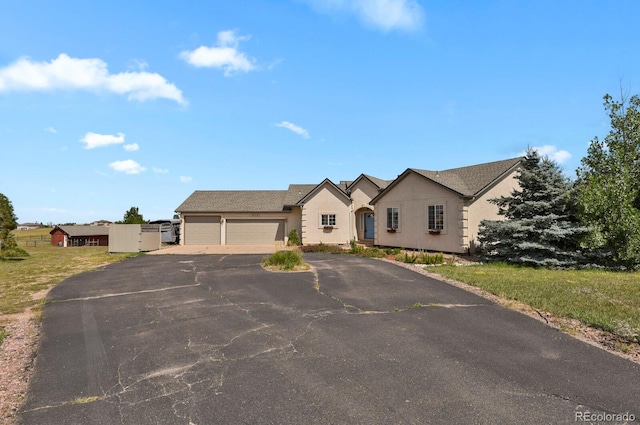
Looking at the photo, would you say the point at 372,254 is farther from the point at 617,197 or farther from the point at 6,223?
the point at 6,223

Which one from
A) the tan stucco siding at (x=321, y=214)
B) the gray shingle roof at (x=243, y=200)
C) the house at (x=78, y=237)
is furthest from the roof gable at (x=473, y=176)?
the house at (x=78, y=237)

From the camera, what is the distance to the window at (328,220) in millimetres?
26719

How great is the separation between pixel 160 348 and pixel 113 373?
895 millimetres

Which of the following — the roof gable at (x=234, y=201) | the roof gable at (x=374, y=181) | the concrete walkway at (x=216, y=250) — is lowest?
the concrete walkway at (x=216, y=250)

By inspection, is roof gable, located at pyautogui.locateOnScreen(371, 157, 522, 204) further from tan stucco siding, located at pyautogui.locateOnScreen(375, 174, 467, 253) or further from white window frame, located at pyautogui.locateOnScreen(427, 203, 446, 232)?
white window frame, located at pyautogui.locateOnScreen(427, 203, 446, 232)

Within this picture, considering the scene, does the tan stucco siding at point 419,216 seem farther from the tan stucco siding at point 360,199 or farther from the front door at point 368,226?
the front door at point 368,226

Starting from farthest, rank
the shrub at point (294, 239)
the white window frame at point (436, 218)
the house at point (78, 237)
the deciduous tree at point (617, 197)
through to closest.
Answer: the house at point (78, 237) → the shrub at point (294, 239) → the white window frame at point (436, 218) → the deciduous tree at point (617, 197)

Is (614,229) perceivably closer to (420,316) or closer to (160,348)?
(420,316)

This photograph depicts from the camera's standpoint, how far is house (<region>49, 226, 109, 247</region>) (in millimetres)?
38312

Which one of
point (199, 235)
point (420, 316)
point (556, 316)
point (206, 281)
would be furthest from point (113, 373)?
point (199, 235)

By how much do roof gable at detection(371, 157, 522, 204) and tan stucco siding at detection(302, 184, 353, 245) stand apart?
6476 millimetres

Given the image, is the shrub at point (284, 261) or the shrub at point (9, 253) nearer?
the shrub at point (284, 261)

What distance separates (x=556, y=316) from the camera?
23.3 ft

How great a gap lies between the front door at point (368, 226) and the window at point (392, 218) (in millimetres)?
5195
